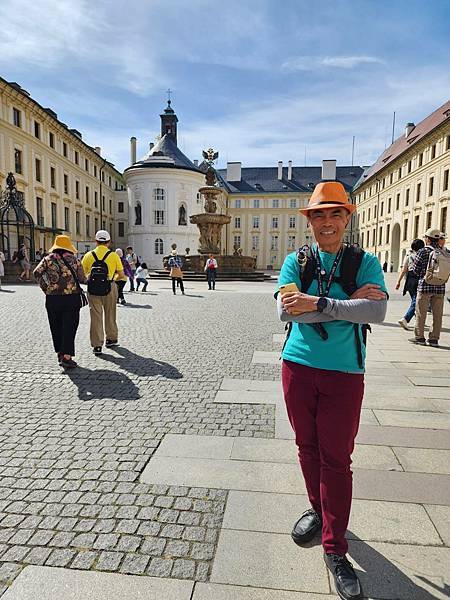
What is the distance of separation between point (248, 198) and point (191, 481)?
71.2m

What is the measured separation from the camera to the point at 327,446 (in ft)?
7.36

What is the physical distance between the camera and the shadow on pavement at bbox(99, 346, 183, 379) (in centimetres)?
596

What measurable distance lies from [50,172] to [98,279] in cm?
3907

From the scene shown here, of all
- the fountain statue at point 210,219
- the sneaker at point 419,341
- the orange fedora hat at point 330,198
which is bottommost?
the sneaker at point 419,341

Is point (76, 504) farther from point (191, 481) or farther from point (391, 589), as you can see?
point (391, 589)

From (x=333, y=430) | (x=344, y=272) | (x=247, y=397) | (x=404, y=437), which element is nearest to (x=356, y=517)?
(x=333, y=430)

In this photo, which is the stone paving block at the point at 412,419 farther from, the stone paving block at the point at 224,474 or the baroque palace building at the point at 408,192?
the baroque palace building at the point at 408,192

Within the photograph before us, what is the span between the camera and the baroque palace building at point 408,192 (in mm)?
38750

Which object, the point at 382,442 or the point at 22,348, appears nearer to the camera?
the point at 382,442

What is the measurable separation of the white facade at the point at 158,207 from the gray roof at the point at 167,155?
208 mm

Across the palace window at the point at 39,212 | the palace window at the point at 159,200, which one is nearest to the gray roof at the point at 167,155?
the palace window at the point at 159,200

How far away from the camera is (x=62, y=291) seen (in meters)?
6.02

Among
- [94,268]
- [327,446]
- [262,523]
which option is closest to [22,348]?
[94,268]

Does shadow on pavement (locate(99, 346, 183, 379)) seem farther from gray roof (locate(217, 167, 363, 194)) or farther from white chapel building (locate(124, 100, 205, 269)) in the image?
gray roof (locate(217, 167, 363, 194))
